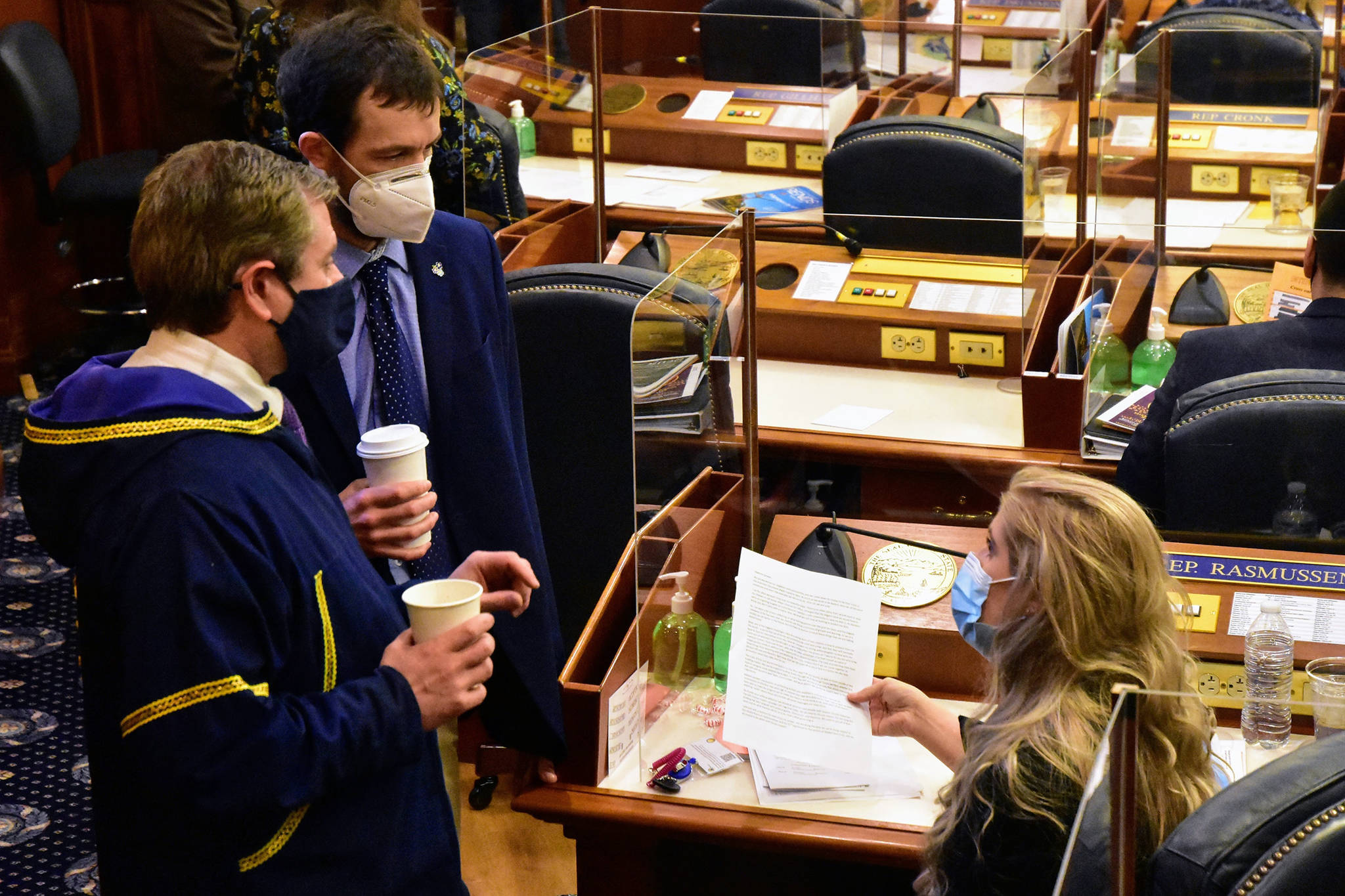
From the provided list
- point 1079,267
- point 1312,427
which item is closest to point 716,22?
point 1079,267

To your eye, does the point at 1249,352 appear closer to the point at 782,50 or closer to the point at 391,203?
the point at 391,203

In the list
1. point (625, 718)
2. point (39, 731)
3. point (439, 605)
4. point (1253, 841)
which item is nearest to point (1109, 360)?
point (625, 718)

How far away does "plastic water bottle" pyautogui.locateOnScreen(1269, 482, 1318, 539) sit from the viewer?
90.8 inches

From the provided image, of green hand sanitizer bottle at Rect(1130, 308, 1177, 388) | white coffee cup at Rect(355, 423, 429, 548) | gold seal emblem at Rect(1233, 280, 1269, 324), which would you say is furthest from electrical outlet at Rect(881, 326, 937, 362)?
white coffee cup at Rect(355, 423, 429, 548)

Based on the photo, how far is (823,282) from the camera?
361 cm

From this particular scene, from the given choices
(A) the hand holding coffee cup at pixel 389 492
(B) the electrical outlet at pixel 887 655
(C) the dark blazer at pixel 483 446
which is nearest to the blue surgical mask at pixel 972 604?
(B) the electrical outlet at pixel 887 655

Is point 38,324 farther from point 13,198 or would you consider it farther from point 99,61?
point 99,61

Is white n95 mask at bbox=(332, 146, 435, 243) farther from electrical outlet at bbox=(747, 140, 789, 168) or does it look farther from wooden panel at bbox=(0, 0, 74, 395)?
wooden panel at bbox=(0, 0, 74, 395)

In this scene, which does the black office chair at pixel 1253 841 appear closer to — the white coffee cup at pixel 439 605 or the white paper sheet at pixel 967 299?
the white coffee cup at pixel 439 605

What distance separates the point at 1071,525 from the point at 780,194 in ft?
10.2

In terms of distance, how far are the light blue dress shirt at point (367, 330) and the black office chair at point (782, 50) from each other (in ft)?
9.49

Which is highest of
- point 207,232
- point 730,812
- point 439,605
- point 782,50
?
point 207,232

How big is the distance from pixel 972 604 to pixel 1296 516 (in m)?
0.71

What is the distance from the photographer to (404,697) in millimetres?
1492
